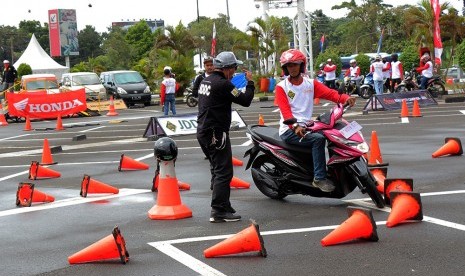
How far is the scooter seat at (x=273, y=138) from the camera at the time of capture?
9.16 m

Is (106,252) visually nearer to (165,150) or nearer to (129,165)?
(165,150)

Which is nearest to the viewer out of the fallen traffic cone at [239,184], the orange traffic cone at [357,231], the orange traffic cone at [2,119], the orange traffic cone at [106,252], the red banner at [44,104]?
the orange traffic cone at [106,252]

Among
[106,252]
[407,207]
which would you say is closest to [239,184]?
[407,207]

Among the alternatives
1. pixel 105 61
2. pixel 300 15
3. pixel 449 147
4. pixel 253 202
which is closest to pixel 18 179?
pixel 253 202

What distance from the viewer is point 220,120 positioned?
885cm

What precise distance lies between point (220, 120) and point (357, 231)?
2.39 meters

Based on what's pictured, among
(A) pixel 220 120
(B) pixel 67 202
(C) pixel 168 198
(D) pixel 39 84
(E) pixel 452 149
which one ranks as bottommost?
(B) pixel 67 202

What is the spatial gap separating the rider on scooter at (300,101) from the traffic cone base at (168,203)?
4.57ft

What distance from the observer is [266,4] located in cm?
4566

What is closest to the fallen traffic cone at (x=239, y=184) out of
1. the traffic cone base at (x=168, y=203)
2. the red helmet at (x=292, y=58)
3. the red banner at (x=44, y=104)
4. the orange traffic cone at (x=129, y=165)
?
the traffic cone base at (x=168, y=203)

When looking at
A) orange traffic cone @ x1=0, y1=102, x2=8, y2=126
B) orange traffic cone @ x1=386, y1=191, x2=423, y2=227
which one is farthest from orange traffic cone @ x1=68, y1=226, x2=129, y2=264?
orange traffic cone @ x1=0, y1=102, x2=8, y2=126

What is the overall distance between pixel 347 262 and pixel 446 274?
0.85 m

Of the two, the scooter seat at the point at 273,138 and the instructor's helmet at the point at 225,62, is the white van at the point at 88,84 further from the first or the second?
the instructor's helmet at the point at 225,62

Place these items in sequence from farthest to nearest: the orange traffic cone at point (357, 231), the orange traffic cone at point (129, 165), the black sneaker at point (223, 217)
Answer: the orange traffic cone at point (129, 165), the black sneaker at point (223, 217), the orange traffic cone at point (357, 231)
